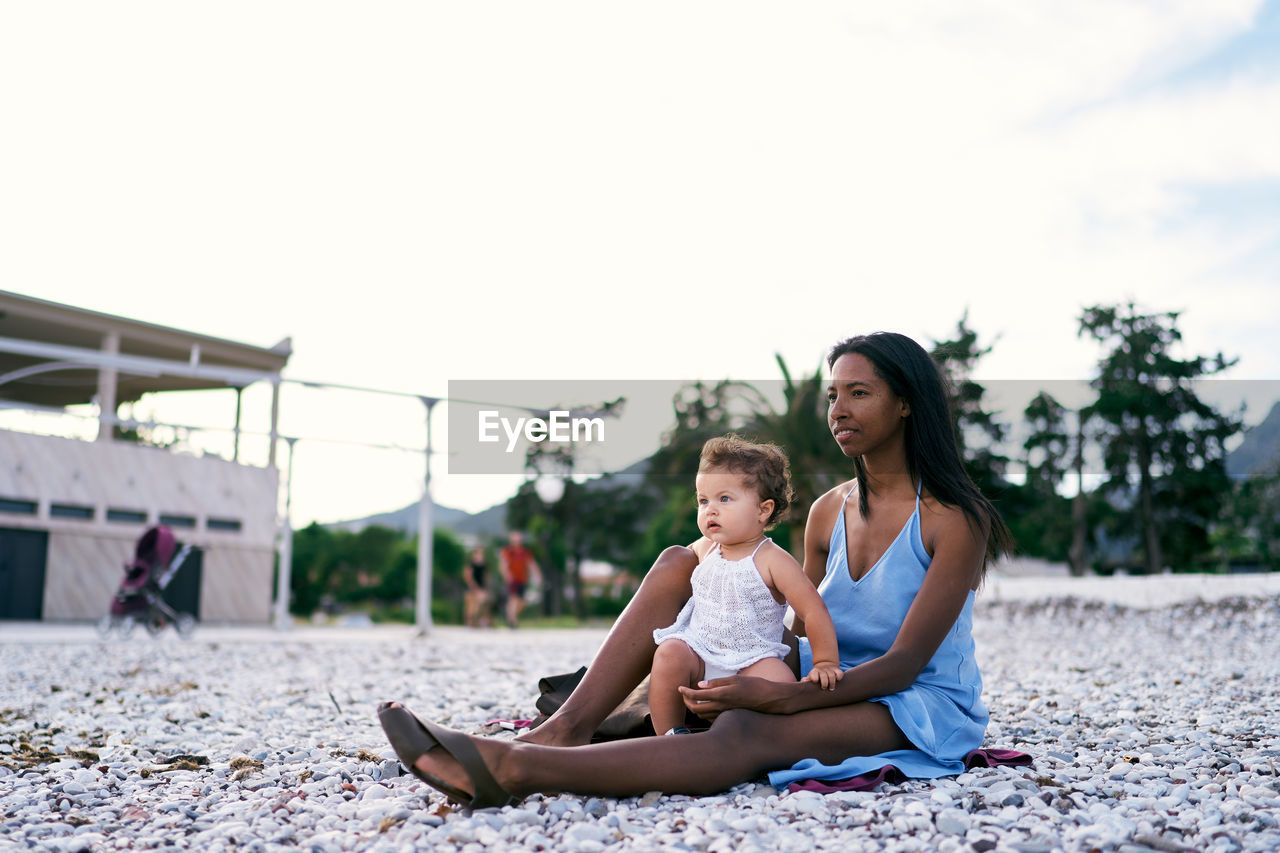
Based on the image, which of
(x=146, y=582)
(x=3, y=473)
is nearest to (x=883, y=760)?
(x=146, y=582)

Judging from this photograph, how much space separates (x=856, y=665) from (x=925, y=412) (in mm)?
689

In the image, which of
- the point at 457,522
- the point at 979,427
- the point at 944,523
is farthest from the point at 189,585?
the point at 457,522

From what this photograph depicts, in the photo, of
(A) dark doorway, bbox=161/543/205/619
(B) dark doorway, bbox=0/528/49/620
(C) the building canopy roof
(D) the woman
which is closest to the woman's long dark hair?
(D) the woman

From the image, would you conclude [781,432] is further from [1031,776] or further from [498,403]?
[1031,776]

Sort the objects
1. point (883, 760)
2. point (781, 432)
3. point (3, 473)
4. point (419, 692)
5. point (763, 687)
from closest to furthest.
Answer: point (763, 687)
point (883, 760)
point (419, 692)
point (3, 473)
point (781, 432)

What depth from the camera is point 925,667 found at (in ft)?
8.43

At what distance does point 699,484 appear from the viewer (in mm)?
2621

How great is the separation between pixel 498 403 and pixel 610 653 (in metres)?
8.08

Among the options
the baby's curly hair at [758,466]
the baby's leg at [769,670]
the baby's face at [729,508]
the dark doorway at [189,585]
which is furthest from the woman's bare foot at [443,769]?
the dark doorway at [189,585]

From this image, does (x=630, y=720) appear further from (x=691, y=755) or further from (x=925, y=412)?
(x=925, y=412)

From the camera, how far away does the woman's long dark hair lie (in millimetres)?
2586

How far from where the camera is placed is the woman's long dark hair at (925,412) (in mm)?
2586
